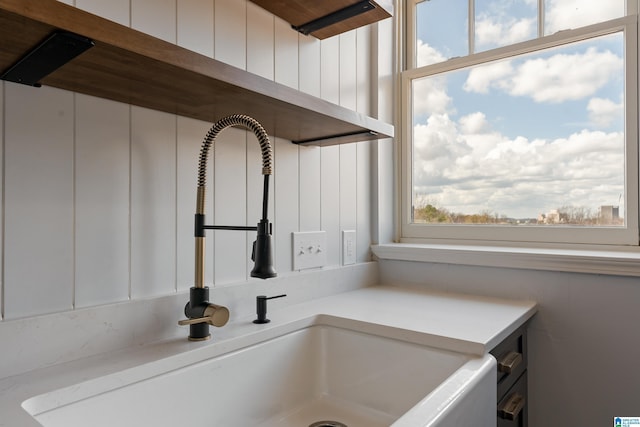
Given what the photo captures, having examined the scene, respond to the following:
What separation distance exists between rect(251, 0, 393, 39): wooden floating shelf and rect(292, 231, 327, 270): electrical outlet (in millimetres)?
599

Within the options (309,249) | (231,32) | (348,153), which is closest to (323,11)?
(231,32)

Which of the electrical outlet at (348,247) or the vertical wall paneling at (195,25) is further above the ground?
the vertical wall paneling at (195,25)

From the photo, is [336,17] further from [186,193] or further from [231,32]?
[186,193]

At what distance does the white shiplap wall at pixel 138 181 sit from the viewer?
668mm

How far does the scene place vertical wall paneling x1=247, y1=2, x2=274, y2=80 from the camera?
1.04 metres

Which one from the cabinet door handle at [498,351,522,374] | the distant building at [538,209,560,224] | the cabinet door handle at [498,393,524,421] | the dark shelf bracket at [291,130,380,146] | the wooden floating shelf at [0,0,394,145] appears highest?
the wooden floating shelf at [0,0,394,145]

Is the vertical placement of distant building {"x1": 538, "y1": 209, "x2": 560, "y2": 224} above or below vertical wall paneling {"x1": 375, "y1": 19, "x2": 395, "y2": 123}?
below

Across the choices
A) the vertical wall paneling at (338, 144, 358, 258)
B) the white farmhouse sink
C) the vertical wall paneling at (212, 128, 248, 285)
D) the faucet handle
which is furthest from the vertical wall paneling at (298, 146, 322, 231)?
the faucet handle

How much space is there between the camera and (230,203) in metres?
0.99

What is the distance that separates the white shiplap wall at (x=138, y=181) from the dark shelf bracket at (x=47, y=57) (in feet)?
0.14

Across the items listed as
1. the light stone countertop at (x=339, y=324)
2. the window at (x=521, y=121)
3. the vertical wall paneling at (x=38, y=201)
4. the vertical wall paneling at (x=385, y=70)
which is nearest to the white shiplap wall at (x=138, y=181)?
the vertical wall paneling at (x=38, y=201)

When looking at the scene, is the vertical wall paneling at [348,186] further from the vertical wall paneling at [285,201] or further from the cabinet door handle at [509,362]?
the cabinet door handle at [509,362]

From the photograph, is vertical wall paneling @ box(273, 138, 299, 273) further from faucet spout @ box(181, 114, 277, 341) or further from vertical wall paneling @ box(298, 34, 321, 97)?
faucet spout @ box(181, 114, 277, 341)

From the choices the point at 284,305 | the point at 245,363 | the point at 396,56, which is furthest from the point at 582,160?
the point at 245,363
